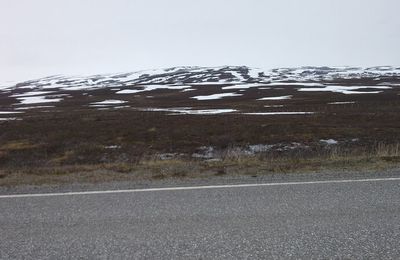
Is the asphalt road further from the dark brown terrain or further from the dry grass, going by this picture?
the dark brown terrain

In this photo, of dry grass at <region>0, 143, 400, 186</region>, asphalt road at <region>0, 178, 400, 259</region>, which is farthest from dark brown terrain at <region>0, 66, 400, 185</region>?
asphalt road at <region>0, 178, 400, 259</region>

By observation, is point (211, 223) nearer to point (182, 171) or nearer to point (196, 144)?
point (182, 171)

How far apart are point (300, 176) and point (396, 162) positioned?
3.46 meters

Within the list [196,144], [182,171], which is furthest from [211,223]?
[196,144]

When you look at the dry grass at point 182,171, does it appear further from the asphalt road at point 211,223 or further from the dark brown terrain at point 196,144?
the asphalt road at point 211,223

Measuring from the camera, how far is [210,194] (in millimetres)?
7680

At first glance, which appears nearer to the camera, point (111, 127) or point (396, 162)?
point (396, 162)

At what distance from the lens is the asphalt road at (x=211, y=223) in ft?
16.4

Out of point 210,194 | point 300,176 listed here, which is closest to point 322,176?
point 300,176

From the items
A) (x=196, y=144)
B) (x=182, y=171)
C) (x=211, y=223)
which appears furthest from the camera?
(x=196, y=144)

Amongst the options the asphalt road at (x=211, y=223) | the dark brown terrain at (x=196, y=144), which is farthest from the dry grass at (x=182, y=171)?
the asphalt road at (x=211, y=223)

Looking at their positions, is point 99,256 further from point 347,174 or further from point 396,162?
point 396,162

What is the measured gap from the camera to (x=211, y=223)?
5996 mm

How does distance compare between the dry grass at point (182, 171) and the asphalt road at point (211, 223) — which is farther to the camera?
the dry grass at point (182, 171)
